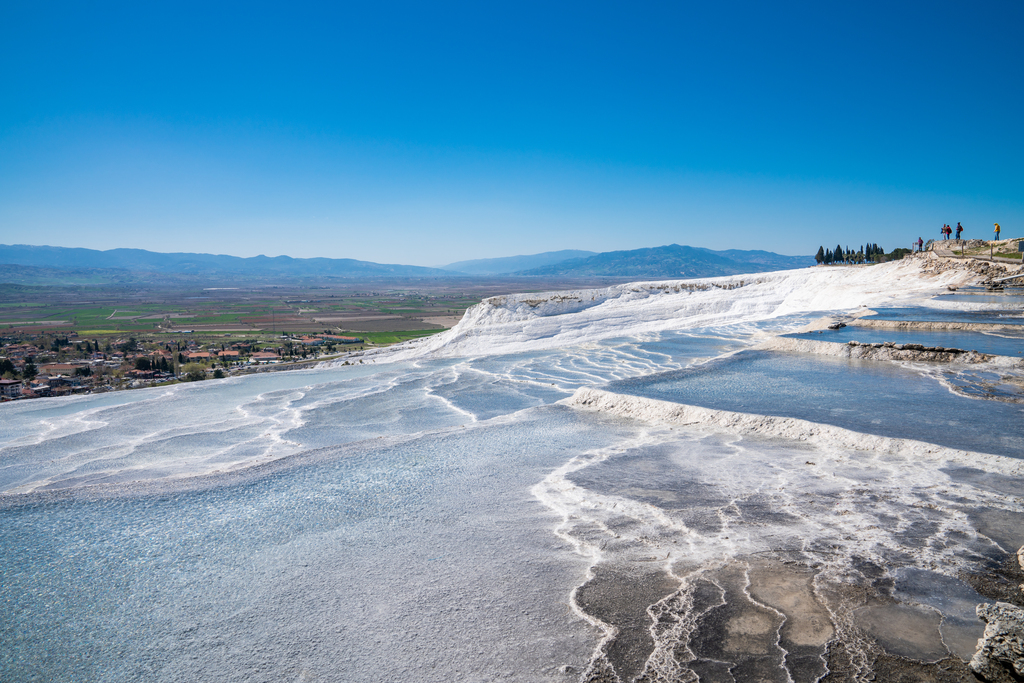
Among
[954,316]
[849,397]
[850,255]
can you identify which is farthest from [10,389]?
[850,255]

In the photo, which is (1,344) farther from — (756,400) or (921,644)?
(921,644)

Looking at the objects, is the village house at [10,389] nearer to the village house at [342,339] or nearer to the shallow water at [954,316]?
the village house at [342,339]

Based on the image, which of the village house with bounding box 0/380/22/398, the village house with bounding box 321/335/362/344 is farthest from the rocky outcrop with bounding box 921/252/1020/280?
the village house with bounding box 0/380/22/398

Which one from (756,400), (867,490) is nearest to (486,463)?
(867,490)

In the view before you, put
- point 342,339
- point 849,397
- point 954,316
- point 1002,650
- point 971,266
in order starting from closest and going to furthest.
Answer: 1. point 1002,650
2. point 849,397
3. point 954,316
4. point 971,266
5. point 342,339

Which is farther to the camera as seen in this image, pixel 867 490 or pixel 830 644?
pixel 867 490

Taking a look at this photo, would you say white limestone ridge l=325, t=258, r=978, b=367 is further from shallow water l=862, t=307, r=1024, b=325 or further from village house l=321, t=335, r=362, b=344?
village house l=321, t=335, r=362, b=344

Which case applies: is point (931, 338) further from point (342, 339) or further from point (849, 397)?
point (342, 339)

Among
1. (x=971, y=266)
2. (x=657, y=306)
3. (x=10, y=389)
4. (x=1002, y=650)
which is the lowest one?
(x=10, y=389)
